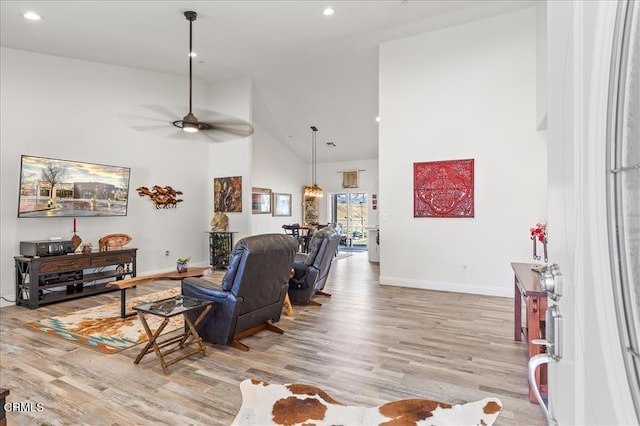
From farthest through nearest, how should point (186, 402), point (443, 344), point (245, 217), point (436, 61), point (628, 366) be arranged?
1. point (245, 217)
2. point (436, 61)
3. point (443, 344)
4. point (186, 402)
5. point (628, 366)

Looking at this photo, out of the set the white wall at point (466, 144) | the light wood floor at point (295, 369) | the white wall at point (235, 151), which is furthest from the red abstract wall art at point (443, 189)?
the white wall at point (235, 151)

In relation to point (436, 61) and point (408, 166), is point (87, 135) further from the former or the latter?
point (436, 61)

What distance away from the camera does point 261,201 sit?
10.6 metres

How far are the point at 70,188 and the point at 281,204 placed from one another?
6.81 metres

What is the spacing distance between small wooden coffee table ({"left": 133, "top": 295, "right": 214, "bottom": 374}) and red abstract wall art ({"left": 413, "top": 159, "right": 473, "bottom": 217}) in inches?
152

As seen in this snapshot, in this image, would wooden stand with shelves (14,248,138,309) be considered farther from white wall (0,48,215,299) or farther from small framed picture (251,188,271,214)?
small framed picture (251,188,271,214)

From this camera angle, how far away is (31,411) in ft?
7.37

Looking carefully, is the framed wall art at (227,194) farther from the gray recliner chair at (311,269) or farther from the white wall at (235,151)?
the gray recliner chair at (311,269)

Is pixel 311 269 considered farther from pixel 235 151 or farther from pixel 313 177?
pixel 313 177

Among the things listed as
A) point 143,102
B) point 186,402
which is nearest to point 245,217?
point 143,102

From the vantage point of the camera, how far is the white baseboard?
16.9 ft

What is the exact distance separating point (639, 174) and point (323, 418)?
216 cm

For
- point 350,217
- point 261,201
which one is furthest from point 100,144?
point 350,217

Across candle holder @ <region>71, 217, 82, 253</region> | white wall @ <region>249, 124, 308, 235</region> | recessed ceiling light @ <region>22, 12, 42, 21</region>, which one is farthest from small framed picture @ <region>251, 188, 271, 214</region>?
recessed ceiling light @ <region>22, 12, 42, 21</region>
